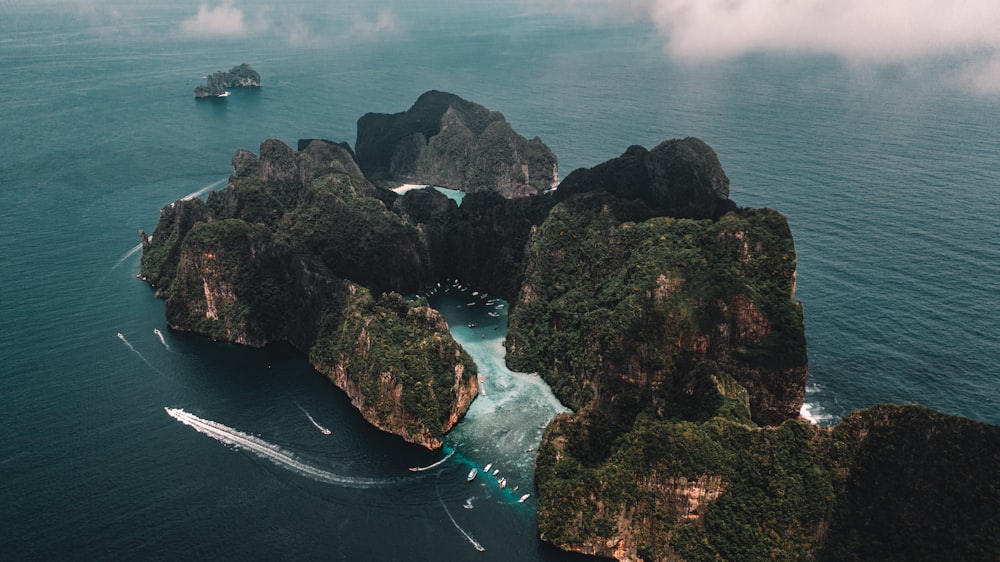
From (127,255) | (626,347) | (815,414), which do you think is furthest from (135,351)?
(815,414)

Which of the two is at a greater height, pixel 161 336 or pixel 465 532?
pixel 161 336

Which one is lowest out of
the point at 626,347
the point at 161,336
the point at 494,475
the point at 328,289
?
the point at 494,475

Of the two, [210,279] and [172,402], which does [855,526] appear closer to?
[172,402]

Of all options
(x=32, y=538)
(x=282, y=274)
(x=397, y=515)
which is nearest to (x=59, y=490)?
(x=32, y=538)

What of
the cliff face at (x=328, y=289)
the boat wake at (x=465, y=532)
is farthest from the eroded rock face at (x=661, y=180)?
the boat wake at (x=465, y=532)

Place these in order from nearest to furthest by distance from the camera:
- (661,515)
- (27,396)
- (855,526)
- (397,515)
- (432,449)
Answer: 1. (855,526)
2. (661,515)
3. (397,515)
4. (432,449)
5. (27,396)

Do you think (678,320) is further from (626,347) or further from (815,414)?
(815,414)

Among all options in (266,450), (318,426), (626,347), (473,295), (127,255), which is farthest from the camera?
(127,255)

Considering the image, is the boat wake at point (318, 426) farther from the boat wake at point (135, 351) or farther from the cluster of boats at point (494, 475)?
the boat wake at point (135, 351)

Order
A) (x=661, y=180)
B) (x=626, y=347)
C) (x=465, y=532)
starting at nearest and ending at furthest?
(x=465, y=532)
(x=626, y=347)
(x=661, y=180)
